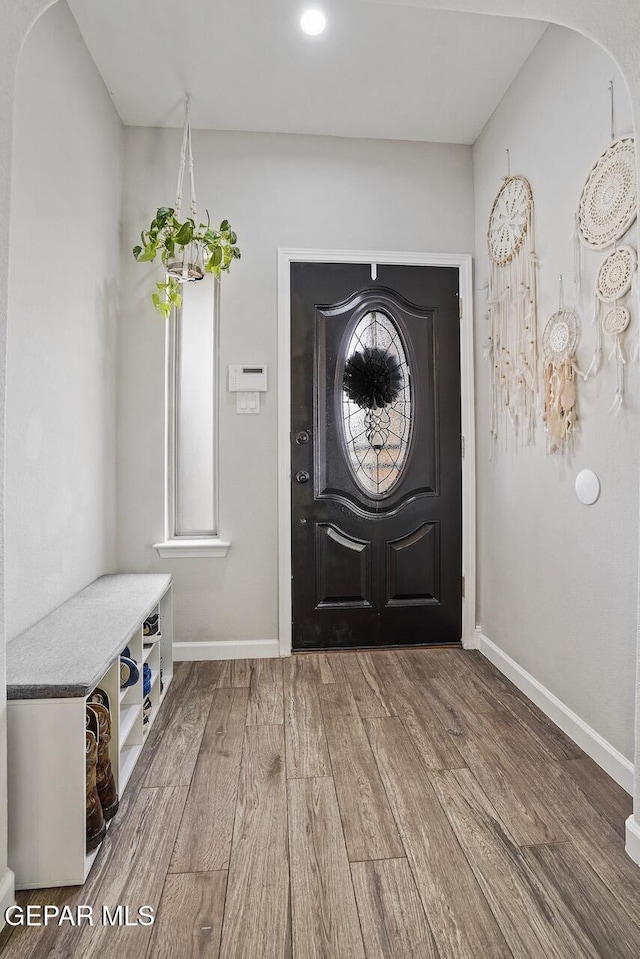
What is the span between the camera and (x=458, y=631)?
3.14 metres

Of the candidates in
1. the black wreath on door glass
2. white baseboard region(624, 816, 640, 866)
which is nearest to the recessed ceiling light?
the black wreath on door glass

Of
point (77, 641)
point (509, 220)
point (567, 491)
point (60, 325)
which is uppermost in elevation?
point (509, 220)

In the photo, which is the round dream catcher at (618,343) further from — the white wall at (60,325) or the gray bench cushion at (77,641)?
the white wall at (60,325)

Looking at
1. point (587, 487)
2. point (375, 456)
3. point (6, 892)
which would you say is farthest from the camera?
point (375, 456)

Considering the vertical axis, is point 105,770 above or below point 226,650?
above

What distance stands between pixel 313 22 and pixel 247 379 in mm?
1527

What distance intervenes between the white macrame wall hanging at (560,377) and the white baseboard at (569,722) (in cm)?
102

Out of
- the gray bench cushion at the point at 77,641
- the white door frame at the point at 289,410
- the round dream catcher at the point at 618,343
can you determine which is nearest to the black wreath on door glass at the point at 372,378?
the white door frame at the point at 289,410

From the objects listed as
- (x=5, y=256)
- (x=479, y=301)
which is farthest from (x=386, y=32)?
(x=5, y=256)

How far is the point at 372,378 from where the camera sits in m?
3.06

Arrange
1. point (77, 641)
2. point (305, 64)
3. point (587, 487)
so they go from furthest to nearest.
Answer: point (305, 64)
point (587, 487)
point (77, 641)

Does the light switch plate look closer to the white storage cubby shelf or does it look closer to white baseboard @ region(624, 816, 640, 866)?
the white storage cubby shelf

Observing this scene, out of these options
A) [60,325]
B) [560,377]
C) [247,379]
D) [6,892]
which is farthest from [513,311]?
[6,892]

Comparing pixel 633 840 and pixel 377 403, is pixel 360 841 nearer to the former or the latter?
pixel 633 840
